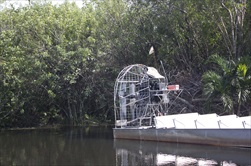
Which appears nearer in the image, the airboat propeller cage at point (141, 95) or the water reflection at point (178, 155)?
the water reflection at point (178, 155)

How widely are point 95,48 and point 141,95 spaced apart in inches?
349

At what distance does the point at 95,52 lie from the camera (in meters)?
29.8

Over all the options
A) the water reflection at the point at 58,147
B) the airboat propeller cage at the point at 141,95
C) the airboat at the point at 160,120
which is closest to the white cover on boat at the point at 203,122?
the airboat at the point at 160,120

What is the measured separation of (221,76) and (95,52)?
11.0 m

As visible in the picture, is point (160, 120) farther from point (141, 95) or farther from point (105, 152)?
point (105, 152)

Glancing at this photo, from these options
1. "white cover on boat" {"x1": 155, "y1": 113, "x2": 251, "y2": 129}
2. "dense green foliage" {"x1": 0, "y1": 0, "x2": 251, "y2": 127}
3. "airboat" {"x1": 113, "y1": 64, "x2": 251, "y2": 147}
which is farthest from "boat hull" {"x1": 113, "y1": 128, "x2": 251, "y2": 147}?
"dense green foliage" {"x1": 0, "y1": 0, "x2": 251, "y2": 127}

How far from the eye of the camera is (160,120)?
2000 cm

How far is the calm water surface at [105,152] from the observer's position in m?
15.8

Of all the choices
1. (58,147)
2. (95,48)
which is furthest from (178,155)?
(95,48)

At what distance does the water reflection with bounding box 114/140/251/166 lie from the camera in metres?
15.3

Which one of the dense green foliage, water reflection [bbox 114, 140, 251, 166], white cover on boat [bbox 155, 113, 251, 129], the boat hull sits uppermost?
the dense green foliage

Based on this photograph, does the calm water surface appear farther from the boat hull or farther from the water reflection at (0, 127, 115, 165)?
the boat hull

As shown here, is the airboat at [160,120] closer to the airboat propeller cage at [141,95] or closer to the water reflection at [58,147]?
the airboat propeller cage at [141,95]

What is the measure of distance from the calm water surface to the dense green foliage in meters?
5.66
